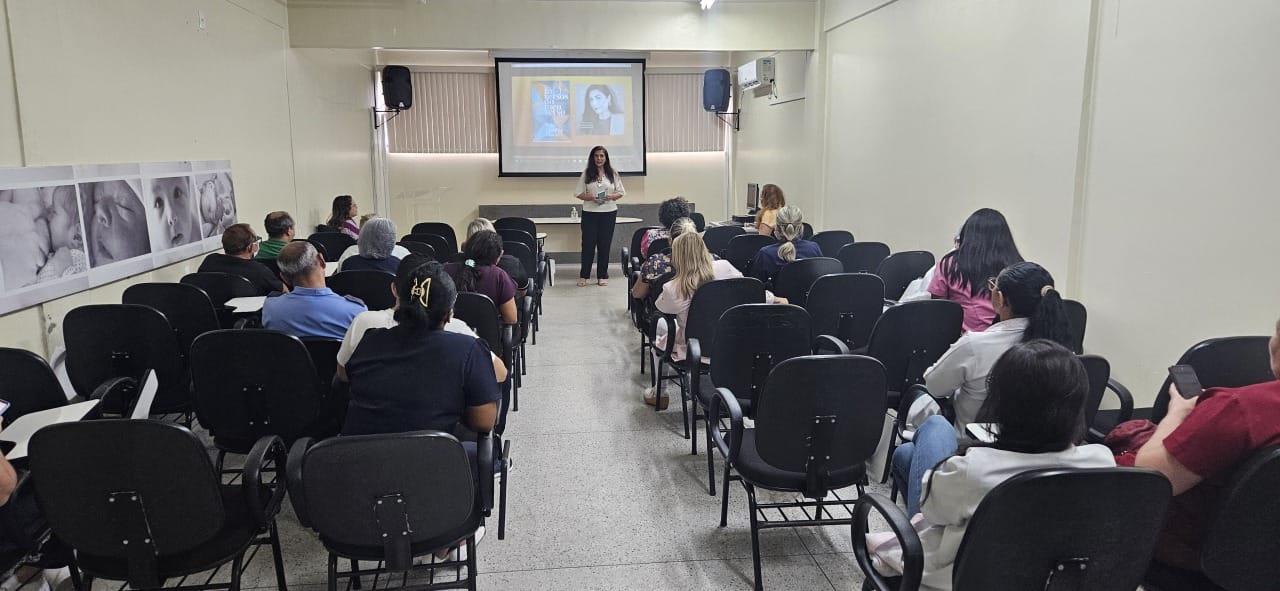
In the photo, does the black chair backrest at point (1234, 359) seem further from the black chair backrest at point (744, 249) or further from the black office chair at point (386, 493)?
the black chair backrest at point (744, 249)

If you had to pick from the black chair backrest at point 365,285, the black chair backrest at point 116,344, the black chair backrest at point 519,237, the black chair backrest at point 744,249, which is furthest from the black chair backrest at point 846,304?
the black chair backrest at point 519,237

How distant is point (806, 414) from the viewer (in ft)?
8.04

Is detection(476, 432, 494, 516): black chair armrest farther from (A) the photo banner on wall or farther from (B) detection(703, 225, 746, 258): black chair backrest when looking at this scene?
(B) detection(703, 225, 746, 258): black chair backrest

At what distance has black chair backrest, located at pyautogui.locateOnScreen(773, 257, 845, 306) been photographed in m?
4.59

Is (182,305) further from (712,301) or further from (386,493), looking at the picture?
(712,301)

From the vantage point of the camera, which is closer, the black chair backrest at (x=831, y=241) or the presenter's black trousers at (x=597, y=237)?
the black chair backrest at (x=831, y=241)

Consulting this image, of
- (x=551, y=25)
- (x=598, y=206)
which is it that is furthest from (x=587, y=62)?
(x=598, y=206)

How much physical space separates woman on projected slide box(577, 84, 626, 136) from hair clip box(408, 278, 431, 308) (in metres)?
8.49

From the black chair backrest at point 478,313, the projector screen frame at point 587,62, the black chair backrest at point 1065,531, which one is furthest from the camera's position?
the projector screen frame at point 587,62

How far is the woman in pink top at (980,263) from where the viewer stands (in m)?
3.50

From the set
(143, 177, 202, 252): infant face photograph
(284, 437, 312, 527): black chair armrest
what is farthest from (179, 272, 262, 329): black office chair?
(284, 437, 312, 527): black chair armrest

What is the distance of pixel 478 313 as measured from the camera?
3.74 meters

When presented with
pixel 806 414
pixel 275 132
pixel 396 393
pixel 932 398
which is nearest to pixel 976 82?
pixel 932 398

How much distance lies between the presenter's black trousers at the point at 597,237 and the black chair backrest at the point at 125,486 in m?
7.10
